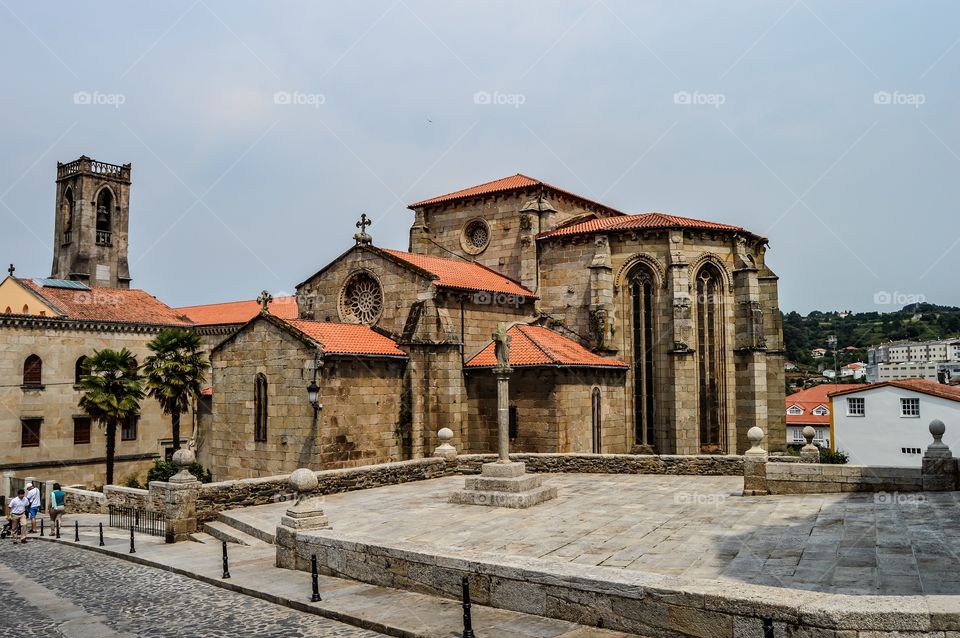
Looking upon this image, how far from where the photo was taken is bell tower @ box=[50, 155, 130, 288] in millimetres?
54625

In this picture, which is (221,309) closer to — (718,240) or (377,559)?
(718,240)

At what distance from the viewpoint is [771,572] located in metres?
9.72

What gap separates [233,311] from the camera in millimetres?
61188

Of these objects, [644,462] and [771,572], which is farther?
[644,462]

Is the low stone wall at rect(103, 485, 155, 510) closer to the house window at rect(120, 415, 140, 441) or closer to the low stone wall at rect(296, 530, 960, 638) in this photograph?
the low stone wall at rect(296, 530, 960, 638)

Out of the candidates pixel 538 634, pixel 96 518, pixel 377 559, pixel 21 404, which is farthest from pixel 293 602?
pixel 21 404

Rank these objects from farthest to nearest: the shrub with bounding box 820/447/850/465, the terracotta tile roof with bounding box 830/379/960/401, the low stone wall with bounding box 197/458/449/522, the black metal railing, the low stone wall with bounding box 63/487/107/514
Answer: the terracotta tile roof with bounding box 830/379/960/401
the shrub with bounding box 820/447/850/465
the low stone wall with bounding box 63/487/107/514
the black metal railing
the low stone wall with bounding box 197/458/449/522

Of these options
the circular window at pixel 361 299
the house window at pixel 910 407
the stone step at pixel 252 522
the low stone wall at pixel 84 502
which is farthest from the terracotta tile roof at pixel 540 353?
the house window at pixel 910 407

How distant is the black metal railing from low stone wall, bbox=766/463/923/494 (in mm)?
14226

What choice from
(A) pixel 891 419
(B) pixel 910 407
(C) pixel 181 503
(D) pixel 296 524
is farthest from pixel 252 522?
(B) pixel 910 407

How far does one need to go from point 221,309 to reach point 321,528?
5501 cm

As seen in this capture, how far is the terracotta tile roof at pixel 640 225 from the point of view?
28141 mm

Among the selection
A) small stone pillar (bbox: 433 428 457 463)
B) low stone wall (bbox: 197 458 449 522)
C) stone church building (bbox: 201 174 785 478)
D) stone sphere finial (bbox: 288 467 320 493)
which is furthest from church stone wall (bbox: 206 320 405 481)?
stone sphere finial (bbox: 288 467 320 493)

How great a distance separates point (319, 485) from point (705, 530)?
9761mm
